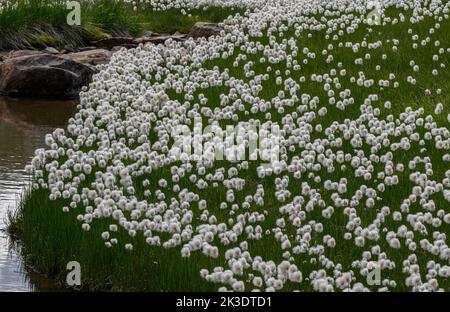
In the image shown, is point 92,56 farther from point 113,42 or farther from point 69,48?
point 113,42

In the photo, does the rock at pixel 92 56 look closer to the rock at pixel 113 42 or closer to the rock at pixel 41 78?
the rock at pixel 41 78

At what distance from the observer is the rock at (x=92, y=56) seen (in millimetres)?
24209

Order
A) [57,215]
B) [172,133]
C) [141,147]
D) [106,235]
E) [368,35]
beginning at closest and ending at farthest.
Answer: [106,235]
[57,215]
[141,147]
[172,133]
[368,35]

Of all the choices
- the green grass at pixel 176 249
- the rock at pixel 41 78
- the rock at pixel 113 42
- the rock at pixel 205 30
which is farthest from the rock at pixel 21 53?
the green grass at pixel 176 249

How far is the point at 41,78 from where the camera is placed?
22344 mm

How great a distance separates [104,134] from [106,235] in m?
3.84

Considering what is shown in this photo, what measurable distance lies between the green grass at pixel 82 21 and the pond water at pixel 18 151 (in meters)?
4.20

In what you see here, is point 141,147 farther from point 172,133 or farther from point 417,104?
point 417,104

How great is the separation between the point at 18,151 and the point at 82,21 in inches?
447

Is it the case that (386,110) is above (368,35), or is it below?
below

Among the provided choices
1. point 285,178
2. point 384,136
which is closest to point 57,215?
point 285,178

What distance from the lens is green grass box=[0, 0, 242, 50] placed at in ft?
84.8

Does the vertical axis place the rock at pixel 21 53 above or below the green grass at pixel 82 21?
below
